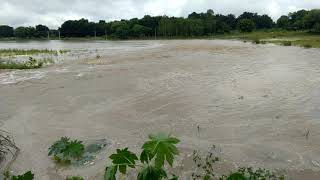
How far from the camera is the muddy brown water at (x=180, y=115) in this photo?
22.5ft

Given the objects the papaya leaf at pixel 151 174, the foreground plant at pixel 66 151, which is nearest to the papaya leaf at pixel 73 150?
the foreground plant at pixel 66 151

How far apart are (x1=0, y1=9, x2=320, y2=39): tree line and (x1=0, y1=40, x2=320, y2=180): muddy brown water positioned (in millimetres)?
81303

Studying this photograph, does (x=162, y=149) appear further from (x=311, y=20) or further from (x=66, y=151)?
(x=311, y=20)

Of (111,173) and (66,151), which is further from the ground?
(111,173)

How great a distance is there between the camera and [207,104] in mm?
11250

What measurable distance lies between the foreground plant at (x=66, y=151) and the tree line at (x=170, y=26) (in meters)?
90.1

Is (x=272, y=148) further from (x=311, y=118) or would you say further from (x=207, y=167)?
(x=311, y=118)

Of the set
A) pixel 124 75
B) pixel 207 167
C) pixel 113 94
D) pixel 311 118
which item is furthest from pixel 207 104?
pixel 124 75

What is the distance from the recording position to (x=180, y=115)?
10.0 meters

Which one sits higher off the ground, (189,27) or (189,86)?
(189,27)

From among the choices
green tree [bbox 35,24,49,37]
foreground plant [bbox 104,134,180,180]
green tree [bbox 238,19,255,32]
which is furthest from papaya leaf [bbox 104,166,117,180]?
green tree [bbox 35,24,49,37]

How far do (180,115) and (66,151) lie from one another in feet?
13.1

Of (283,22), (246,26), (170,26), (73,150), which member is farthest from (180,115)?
(283,22)

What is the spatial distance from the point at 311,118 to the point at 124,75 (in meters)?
11.3
